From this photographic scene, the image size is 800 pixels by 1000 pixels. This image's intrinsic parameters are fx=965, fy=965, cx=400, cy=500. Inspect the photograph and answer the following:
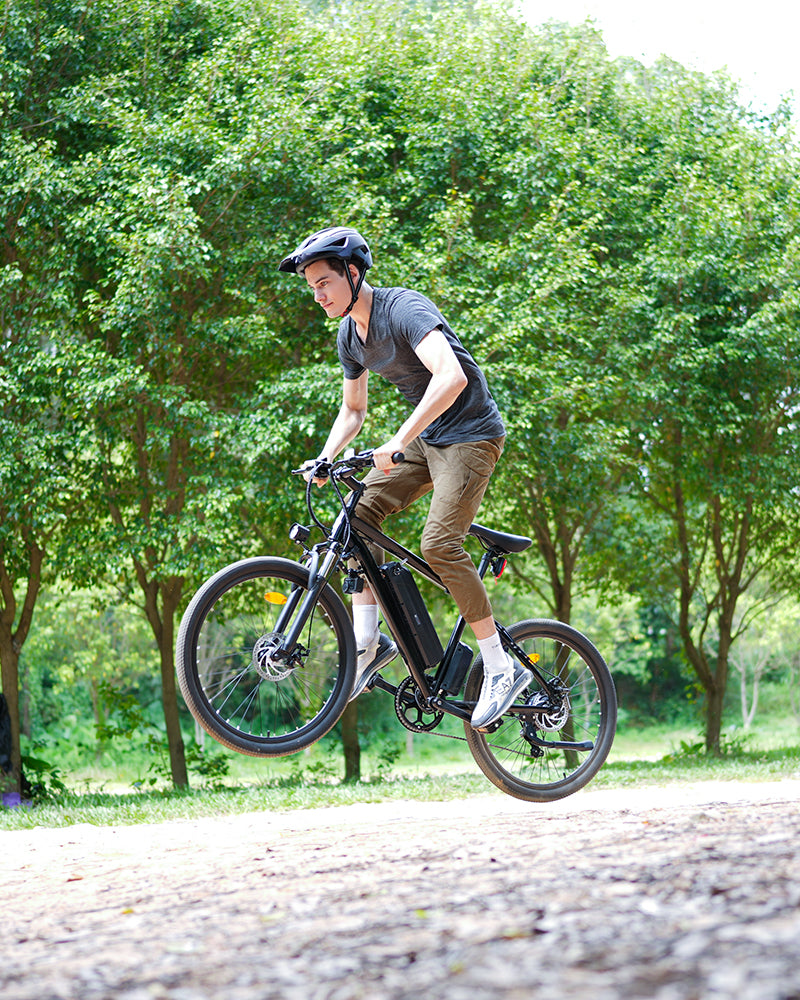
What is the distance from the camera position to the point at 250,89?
40.9ft

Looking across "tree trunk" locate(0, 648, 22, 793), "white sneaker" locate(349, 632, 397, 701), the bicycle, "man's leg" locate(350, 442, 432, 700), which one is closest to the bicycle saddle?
the bicycle

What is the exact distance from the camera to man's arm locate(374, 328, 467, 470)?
3980mm

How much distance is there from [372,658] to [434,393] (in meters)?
1.29

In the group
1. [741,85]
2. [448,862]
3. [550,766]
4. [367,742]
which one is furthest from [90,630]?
[448,862]

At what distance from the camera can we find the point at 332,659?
4391mm

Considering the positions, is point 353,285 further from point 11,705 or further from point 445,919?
point 11,705

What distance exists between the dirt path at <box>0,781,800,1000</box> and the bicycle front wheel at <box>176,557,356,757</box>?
0.55 m

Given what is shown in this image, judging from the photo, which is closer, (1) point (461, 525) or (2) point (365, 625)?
(1) point (461, 525)

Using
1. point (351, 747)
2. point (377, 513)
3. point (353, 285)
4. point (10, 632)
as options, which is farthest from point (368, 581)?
point (351, 747)

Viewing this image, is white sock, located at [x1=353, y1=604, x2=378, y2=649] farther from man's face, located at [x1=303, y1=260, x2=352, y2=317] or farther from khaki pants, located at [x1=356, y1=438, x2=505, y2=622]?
man's face, located at [x1=303, y1=260, x2=352, y2=317]

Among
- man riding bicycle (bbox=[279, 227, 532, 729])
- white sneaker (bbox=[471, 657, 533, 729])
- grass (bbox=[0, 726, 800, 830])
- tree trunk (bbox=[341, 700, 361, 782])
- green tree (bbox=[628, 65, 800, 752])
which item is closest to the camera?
man riding bicycle (bbox=[279, 227, 532, 729])

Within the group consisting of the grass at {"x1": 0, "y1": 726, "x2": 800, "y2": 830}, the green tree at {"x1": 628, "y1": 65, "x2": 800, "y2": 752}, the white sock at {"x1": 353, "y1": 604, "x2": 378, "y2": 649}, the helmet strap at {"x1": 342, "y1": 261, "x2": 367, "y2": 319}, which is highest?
the green tree at {"x1": 628, "y1": 65, "x2": 800, "y2": 752}

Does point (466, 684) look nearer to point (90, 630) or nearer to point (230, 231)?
point (230, 231)

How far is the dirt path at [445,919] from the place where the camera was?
180cm
